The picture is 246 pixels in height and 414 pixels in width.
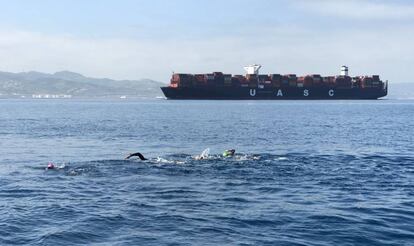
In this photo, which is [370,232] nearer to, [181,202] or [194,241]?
[194,241]

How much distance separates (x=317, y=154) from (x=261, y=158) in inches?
284

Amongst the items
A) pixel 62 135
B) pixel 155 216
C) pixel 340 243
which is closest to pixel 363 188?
pixel 340 243

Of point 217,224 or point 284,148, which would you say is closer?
point 217,224

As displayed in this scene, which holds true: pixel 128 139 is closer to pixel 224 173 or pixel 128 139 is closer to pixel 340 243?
pixel 224 173

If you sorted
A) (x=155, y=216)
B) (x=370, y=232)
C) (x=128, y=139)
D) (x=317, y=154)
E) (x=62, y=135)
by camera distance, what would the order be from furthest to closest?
(x=62, y=135), (x=128, y=139), (x=317, y=154), (x=155, y=216), (x=370, y=232)

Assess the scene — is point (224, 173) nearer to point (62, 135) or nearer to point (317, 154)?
point (317, 154)

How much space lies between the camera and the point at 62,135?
219 ft

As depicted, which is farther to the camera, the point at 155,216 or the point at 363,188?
the point at 363,188

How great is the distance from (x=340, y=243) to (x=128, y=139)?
148 ft

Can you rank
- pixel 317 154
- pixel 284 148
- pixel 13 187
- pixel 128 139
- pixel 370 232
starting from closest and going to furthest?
1. pixel 370 232
2. pixel 13 187
3. pixel 317 154
4. pixel 284 148
5. pixel 128 139

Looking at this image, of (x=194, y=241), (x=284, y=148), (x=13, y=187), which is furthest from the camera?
(x=284, y=148)

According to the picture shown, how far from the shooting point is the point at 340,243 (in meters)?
19.2

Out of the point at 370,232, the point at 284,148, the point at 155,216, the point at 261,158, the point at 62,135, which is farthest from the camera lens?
the point at 62,135

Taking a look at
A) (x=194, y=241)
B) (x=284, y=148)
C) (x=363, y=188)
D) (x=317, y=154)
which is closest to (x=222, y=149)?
(x=284, y=148)
